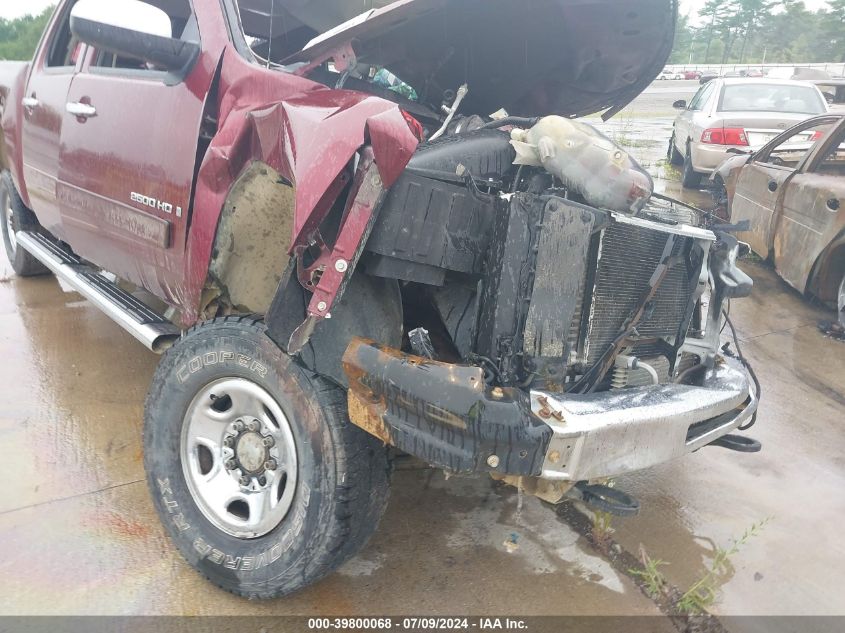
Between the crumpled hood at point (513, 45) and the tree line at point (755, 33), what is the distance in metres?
65.1

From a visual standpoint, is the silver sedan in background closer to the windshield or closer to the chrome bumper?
the windshield

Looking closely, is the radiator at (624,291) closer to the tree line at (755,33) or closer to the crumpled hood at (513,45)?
the crumpled hood at (513,45)

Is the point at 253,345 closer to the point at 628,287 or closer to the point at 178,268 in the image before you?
the point at 178,268

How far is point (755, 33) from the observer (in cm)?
7025

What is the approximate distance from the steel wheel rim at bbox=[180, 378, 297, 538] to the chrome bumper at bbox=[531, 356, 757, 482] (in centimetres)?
83

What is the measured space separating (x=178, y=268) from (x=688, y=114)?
363 inches

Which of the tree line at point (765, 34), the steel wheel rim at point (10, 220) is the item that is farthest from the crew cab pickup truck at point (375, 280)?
the tree line at point (765, 34)

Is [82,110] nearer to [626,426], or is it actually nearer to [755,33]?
[626,426]

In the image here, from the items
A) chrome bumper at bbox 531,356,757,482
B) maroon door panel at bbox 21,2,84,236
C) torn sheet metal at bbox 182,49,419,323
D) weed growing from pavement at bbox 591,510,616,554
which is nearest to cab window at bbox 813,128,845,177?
chrome bumper at bbox 531,356,757,482

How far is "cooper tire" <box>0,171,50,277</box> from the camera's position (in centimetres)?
486

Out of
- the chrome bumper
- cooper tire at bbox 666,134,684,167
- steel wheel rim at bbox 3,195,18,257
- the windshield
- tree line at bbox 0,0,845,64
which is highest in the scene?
tree line at bbox 0,0,845,64

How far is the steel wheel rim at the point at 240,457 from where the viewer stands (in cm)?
218

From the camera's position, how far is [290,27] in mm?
A: 3766

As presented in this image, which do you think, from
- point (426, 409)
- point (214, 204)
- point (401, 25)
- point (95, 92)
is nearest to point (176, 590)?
point (426, 409)
